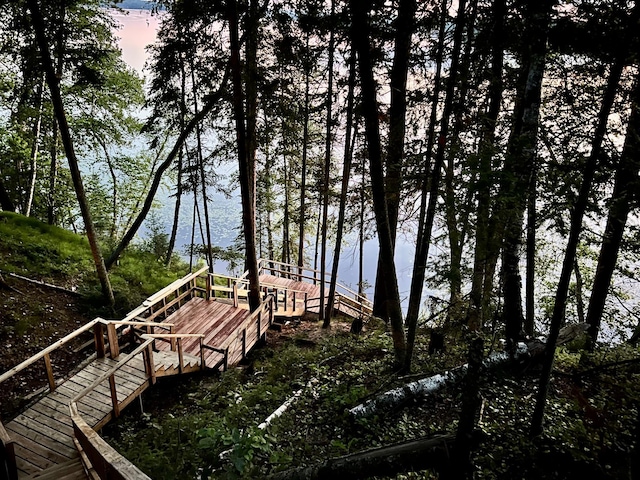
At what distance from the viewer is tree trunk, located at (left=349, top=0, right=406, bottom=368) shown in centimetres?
532

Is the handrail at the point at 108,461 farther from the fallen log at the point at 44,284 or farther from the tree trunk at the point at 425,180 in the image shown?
the fallen log at the point at 44,284

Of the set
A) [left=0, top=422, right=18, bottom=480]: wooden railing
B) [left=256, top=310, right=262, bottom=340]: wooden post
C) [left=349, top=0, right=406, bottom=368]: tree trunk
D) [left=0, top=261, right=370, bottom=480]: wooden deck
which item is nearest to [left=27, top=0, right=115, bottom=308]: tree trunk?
[left=0, top=261, right=370, bottom=480]: wooden deck

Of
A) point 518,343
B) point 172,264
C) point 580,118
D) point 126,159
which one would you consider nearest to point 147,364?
point 518,343

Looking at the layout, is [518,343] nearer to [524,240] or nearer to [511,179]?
[524,240]

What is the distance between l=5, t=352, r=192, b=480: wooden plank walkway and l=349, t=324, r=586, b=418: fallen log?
12.4 feet

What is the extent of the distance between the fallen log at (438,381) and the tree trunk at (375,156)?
0.88 m

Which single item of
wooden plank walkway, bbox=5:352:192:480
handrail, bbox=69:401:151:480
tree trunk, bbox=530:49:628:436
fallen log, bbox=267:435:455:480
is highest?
tree trunk, bbox=530:49:628:436

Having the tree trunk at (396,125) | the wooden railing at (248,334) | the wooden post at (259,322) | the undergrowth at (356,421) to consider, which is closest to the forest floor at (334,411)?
the undergrowth at (356,421)

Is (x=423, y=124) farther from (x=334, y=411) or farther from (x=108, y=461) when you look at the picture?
(x=108, y=461)

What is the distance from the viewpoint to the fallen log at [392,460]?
2.66 m

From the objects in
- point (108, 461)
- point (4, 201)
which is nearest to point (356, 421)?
point (108, 461)

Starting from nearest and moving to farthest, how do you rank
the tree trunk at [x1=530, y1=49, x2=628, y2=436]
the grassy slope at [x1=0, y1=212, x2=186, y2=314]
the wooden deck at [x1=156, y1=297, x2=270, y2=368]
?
the tree trunk at [x1=530, y1=49, x2=628, y2=436]
the wooden deck at [x1=156, y1=297, x2=270, y2=368]
the grassy slope at [x1=0, y1=212, x2=186, y2=314]

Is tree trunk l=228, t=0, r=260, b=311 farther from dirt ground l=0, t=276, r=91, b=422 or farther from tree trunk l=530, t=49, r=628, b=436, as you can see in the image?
tree trunk l=530, t=49, r=628, b=436

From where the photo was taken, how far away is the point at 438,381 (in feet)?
17.9
